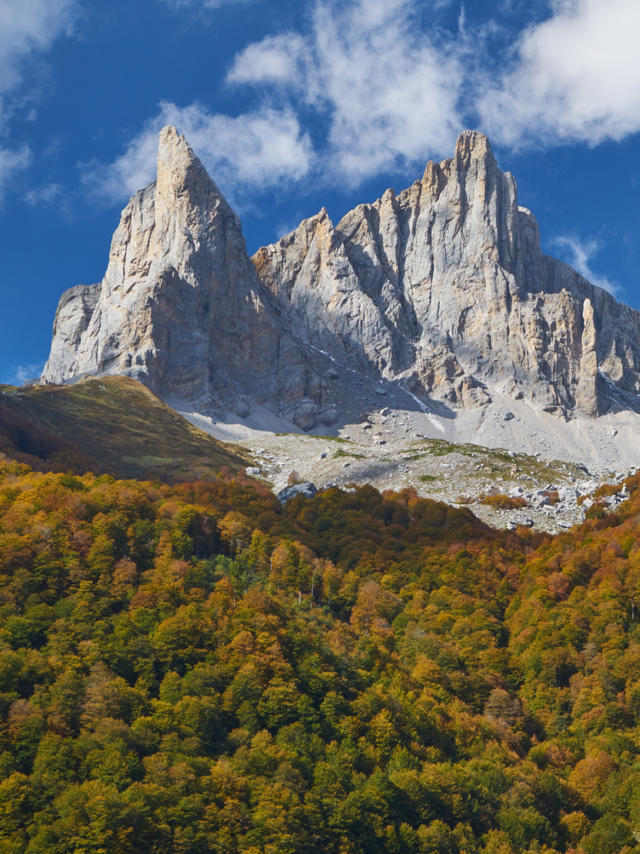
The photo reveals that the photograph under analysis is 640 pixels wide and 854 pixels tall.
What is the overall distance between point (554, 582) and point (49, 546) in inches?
2094

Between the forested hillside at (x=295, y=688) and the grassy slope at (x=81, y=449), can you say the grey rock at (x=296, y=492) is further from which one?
the forested hillside at (x=295, y=688)

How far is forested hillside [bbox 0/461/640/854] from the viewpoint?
193ft

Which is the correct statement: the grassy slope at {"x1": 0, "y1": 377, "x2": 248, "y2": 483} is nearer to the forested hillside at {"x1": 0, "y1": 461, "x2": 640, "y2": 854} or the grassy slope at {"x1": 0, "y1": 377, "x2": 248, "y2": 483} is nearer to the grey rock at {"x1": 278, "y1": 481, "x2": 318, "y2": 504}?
the grey rock at {"x1": 278, "y1": 481, "x2": 318, "y2": 504}

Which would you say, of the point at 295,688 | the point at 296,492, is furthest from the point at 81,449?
the point at 295,688

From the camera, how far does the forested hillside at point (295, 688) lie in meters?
58.8

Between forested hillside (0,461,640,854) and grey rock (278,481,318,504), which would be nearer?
forested hillside (0,461,640,854)

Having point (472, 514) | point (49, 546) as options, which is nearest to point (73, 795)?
point (49, 546)

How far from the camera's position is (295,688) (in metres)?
72.7

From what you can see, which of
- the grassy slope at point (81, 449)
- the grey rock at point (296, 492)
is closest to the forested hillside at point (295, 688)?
the grey rock at point (296, 492)

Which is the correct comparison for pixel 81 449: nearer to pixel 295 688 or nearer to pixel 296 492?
pixel 296 492

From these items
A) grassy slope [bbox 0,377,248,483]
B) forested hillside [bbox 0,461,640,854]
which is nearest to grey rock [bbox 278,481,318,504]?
grassy slope [bbox 0,377,248,483]

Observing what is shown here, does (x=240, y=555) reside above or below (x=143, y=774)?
above

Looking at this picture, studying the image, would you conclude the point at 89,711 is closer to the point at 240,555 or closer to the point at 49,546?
the point at 49,546

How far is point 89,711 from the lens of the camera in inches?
2496
